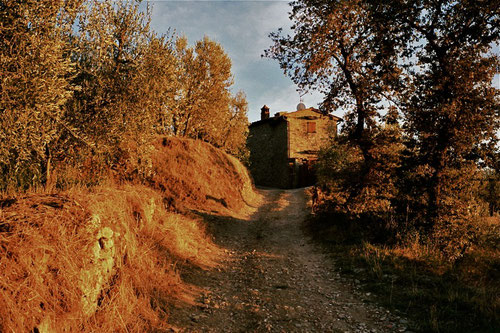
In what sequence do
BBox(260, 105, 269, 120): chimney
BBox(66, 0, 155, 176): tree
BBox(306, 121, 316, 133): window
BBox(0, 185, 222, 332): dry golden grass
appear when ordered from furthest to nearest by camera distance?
BBox(260, 105, 269, 120): chimney < BBox(306, 121, 316, 133): window < BBox(66, 0, 155, 176): tree < BBox(0, 185, 222, 332): dry golden grass

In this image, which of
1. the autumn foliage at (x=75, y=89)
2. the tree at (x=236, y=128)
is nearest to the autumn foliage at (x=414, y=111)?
the autumn foliage at (x=75, y=89)

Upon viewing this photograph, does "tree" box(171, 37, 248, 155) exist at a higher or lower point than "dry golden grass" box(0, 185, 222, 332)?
higher

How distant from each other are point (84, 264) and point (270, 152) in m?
34.9

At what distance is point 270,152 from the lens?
3888 cm

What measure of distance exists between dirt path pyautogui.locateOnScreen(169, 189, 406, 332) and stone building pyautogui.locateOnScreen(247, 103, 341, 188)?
23.4 meters

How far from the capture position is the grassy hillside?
155 inches

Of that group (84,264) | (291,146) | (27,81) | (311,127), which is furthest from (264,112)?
(84,264)

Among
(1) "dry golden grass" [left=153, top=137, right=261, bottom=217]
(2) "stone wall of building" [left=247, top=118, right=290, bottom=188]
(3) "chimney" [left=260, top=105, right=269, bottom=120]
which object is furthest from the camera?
(3) "chimney" [left=260, top=105, right=269, bottom=120]

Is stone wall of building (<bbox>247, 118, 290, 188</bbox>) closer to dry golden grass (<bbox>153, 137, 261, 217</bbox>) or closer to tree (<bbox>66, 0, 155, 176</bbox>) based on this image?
dry golden grass (<bbox>153, 137, 261, 217</bbox>)

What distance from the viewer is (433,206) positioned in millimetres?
9773

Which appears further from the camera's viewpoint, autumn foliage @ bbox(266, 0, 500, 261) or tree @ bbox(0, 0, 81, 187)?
autumn foliage @ bbox(266, 0, 500, 261)

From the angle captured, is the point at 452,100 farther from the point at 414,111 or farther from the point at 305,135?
the point at 305,135

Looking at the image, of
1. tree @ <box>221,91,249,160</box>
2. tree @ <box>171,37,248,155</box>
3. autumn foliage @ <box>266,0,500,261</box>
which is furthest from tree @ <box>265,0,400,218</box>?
tree @ <box>221,91,249,160</box>

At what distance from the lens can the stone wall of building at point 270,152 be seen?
3612 cm
